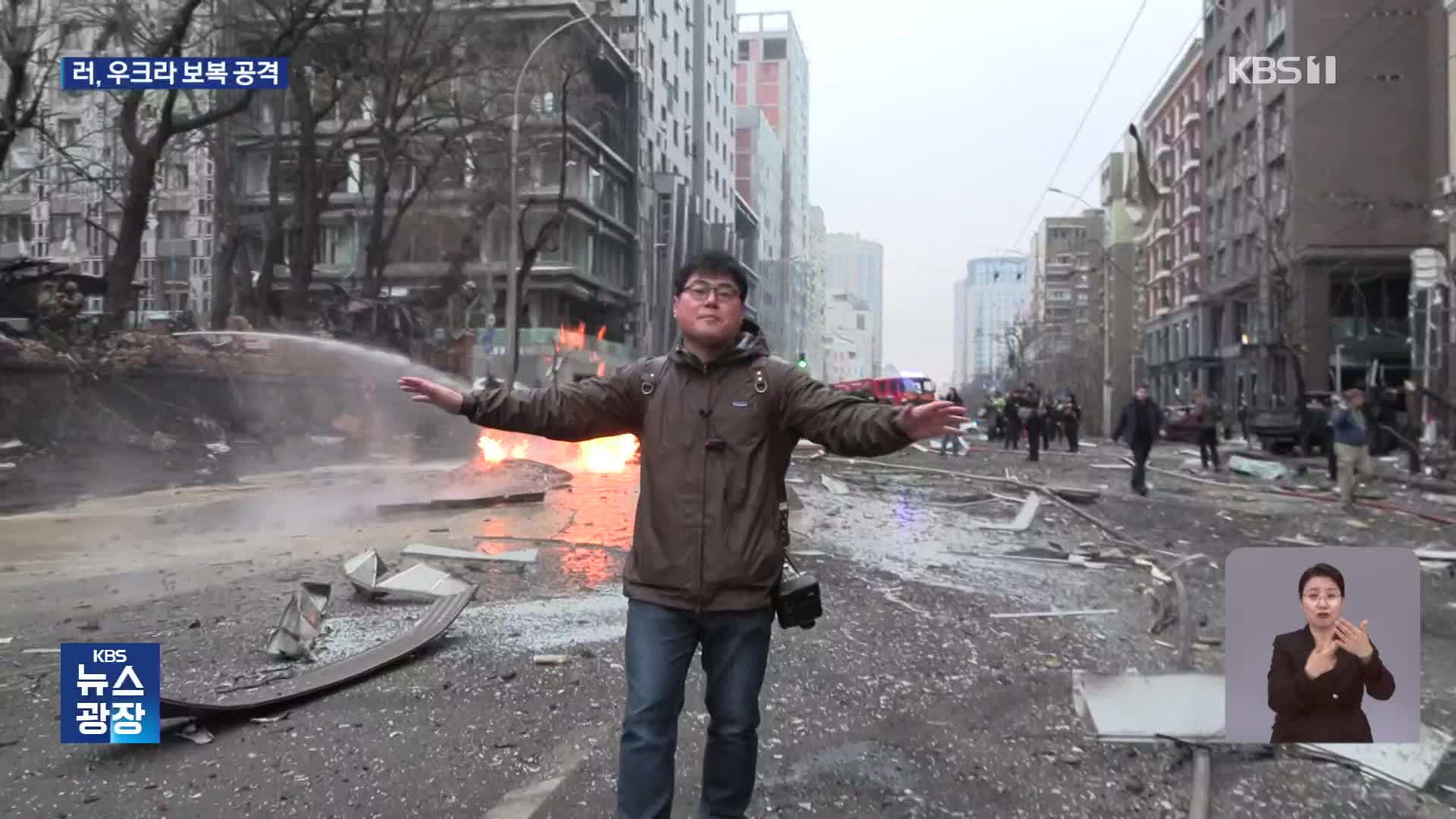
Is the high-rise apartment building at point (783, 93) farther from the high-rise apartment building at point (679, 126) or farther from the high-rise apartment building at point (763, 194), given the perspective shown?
the high-rise apartment building at point (679, 126)

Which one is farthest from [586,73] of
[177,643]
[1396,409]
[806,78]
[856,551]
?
[806,78]

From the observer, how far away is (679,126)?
6719cm

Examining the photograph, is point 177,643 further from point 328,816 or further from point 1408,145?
point 1408,145

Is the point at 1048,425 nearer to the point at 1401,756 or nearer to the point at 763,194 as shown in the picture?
the point at 1401,756

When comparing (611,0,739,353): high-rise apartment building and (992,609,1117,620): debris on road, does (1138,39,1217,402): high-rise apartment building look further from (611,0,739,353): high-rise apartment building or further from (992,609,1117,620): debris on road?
(992,609,1117,620): debris on road

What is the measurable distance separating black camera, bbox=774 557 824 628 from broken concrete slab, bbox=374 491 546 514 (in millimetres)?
8906

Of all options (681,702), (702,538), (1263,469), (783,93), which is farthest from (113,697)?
(783,93)

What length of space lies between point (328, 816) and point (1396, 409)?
1163 inches

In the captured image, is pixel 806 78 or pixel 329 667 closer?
pixel 329 667

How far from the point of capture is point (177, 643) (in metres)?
5.54

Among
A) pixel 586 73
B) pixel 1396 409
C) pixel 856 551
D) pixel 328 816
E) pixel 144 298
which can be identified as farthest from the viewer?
pixel 586 73

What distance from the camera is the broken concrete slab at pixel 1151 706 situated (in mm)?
4035

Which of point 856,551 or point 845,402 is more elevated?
point 845,402

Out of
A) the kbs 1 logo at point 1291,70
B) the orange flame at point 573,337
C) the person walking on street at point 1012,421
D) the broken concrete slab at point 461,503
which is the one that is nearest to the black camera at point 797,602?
the broken concrete slab at point 461,503
